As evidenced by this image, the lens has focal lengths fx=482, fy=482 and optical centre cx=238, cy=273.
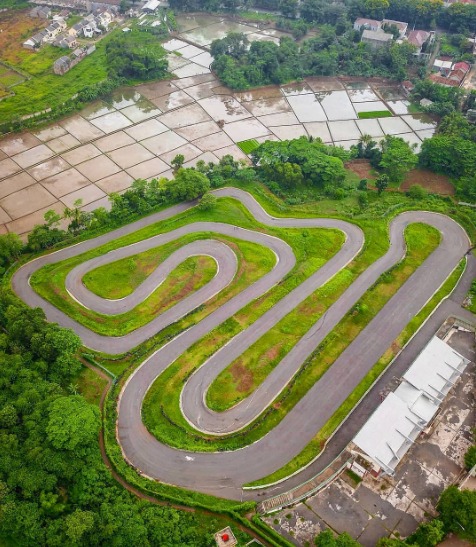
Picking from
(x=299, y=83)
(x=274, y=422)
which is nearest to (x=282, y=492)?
(x=274, y=422)

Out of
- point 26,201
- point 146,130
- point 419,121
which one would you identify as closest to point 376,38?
point 419,121

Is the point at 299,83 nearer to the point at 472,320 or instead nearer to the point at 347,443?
the point at 472,320

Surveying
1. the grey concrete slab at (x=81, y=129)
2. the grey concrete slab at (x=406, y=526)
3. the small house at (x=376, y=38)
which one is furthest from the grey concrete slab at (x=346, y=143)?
the grey concrete slab at (x=406, y=526)

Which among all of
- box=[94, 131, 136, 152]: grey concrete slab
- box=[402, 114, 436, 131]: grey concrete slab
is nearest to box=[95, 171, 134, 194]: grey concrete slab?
box=[94, 131, 136, 152]: grey concrete slab

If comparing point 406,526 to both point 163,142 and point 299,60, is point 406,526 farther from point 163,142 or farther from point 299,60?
point 299,60

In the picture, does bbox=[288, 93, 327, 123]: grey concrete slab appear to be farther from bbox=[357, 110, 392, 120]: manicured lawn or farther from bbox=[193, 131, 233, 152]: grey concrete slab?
bbox=[193, 131, 233, 152]: grey concrete slab

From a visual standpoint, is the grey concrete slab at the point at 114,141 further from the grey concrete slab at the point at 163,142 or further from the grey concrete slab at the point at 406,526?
the grey concrete slab at the point at 406,526
